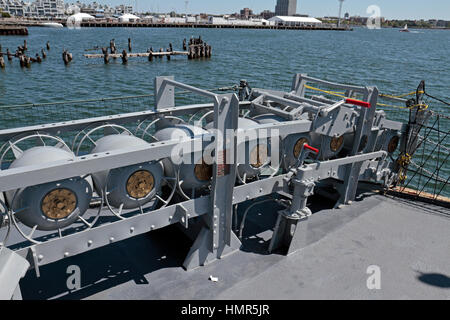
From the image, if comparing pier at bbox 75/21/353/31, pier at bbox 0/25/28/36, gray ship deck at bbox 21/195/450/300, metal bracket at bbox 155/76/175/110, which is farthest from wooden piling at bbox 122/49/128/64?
pier at bbox 75/21/353/31

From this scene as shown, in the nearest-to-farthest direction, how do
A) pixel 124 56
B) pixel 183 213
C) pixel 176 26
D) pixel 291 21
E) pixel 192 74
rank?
1. pixel 183 213
2. pixel 192 74
3. pixel 124 56
4. pixel 176 26
5. pixel 291 21

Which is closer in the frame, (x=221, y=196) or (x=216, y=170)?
(x=216, y=170)

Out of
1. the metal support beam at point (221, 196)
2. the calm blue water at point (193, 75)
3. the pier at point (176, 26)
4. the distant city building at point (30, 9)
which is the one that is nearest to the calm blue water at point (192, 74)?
the calm blue water at point (193, 75)

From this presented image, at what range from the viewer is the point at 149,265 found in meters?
4.96

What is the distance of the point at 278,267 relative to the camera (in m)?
4.96

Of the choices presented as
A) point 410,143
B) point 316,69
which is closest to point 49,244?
point 410,143

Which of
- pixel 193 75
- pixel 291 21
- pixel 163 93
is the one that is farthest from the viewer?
pixel 291 21

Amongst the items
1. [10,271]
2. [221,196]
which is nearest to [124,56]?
[221,196]

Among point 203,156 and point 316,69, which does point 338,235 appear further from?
point 316,69

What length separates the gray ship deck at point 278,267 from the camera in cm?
449

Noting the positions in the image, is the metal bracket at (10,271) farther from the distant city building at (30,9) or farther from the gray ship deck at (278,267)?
the distant city building at (30,9)

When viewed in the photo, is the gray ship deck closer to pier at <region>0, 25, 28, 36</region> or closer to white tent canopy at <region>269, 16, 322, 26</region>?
pier at <region>0, 25, 28, 36</region>

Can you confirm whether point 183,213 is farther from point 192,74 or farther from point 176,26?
point 176,26
